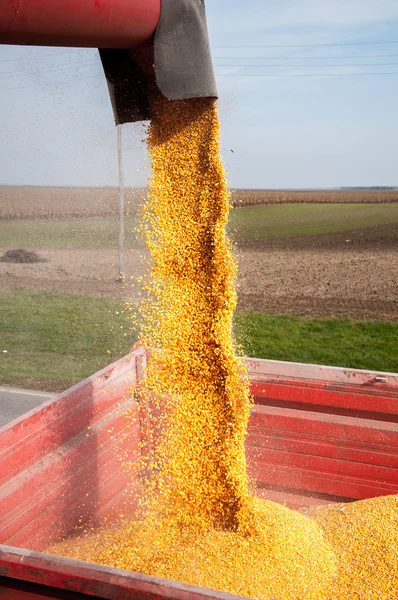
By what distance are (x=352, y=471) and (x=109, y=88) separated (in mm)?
2481

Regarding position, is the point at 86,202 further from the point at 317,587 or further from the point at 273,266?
the point at 317,587

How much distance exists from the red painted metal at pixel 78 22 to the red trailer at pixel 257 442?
166cm

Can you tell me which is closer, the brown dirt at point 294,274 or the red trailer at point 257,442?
the red trailer at point 257,442

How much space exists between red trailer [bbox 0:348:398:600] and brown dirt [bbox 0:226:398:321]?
6281 mm

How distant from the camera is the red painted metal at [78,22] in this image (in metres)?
2.20

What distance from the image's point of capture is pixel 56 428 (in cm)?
320

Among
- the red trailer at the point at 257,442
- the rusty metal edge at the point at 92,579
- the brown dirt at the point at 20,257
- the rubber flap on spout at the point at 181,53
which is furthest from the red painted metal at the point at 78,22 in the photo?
the brown dirt at the point at 20,257

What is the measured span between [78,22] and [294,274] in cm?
1106

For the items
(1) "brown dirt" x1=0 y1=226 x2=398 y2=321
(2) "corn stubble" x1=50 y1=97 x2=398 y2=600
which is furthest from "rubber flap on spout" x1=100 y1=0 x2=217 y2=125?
(1) "brown dirt" x1=0 y1=226 x2=398 y2=321

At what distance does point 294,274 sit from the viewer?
13.1m

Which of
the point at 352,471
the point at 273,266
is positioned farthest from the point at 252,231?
the point at 352,471

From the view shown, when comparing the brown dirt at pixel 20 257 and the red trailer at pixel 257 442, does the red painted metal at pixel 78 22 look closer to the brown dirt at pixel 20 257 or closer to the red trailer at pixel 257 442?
the red trailer at pixel 257 442

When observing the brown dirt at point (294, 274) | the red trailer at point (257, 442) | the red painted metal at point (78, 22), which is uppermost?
the red painted metal at point (78, 22)

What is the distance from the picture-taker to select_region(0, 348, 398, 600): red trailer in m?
3.07
